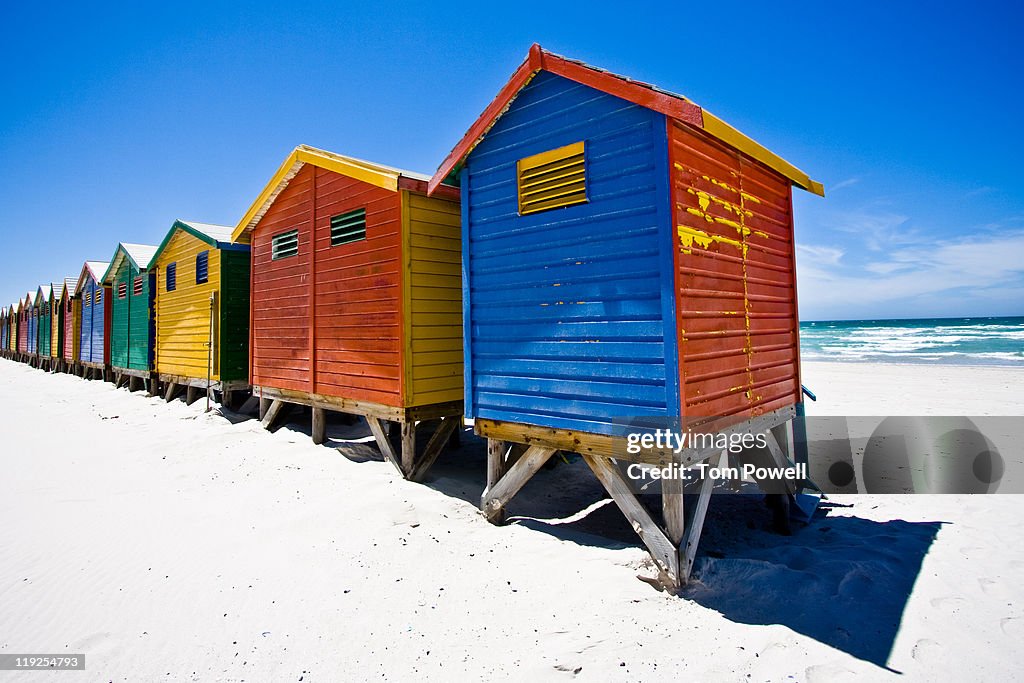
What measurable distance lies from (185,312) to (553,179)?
13.5 meters

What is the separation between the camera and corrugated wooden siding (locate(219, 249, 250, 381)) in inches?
507

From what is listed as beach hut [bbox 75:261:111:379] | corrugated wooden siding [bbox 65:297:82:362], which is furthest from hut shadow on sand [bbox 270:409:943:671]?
corrugated wooden siding [bbox 65:297:82:362]

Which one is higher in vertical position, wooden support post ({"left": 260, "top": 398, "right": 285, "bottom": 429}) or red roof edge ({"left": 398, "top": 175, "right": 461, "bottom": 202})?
red roof edge ({"left": 398, "top": 175, "right": 461, "bottom": 202})

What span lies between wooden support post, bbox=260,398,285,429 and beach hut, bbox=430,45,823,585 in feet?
20.3

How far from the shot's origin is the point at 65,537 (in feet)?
18.4

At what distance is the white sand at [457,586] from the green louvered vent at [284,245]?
180 inches

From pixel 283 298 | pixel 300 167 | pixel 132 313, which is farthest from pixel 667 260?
pixel 132 313

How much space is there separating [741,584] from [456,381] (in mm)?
5023

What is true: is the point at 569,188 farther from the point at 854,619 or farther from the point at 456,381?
the point at 854,619

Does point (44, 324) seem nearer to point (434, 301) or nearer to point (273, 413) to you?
point (273, 413)

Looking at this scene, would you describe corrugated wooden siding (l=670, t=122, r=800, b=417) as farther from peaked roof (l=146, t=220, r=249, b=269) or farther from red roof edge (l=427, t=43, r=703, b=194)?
peaked roof (l=146, t=220, r=249, b=269)

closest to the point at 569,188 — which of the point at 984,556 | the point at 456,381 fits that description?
the point at 456,381

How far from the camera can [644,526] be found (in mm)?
4918

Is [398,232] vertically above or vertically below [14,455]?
above
